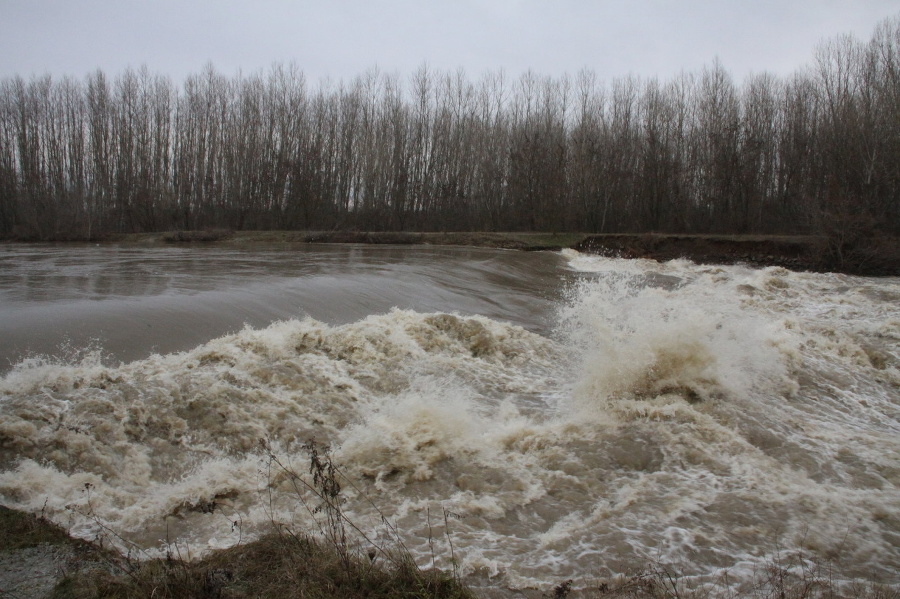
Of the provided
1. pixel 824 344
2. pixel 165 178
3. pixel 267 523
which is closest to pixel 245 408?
pixel 267 523

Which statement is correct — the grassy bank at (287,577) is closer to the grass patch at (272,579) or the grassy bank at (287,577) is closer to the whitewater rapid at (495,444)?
the grass patch at (272,579)

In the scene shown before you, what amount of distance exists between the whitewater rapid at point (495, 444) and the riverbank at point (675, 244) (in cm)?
1453

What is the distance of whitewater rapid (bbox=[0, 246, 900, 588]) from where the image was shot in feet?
13.7

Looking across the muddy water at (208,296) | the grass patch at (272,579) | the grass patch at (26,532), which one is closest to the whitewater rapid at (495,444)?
the grass patch at (26,532)

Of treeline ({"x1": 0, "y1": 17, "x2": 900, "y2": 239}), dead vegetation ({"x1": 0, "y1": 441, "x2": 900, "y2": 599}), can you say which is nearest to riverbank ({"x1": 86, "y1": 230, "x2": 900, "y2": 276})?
treeline ({"x1": 0, "y1": 17, "x2": 900, "y2": 239})

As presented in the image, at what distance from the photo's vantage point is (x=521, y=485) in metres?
5.04

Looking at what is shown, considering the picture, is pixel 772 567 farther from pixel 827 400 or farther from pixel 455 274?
pixel 455 274

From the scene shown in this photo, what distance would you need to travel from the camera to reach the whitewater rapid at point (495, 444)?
13.7 ft

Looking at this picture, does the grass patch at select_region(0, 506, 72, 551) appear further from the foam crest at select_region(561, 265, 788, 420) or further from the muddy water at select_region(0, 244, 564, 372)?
the foam crest at select_region(561, 265, 788, 420)

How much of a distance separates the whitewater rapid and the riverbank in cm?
1453

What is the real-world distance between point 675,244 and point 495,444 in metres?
25.7

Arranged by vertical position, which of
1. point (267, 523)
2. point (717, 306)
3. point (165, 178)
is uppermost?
point (165, 178)

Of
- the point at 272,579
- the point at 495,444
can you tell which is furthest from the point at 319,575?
the point at 495,444

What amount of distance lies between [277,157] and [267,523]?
41.9 metres
